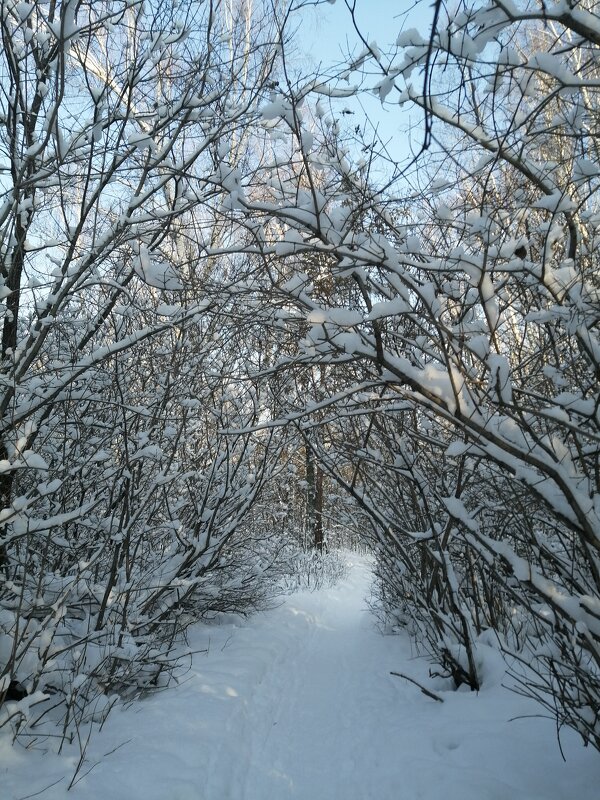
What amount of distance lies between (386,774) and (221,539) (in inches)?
97.3

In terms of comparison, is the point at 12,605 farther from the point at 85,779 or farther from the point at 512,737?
the point at 512,737

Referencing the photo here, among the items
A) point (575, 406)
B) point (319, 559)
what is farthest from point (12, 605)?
point (319, 559)

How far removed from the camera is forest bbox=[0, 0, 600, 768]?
6.79 ft

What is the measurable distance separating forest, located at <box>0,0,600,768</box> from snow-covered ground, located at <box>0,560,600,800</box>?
26 centimetres

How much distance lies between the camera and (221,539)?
495 centimetres

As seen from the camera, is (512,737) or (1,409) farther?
(1,409)

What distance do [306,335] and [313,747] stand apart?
286 cm

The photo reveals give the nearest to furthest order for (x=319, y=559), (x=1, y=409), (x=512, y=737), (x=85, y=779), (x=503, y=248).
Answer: (x=503, y=248) → (x=85, y=779) → (x=512, y=737) → (x=1, y=409) → (x=319, y=559)

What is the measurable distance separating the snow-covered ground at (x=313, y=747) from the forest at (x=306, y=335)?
262 millimetres

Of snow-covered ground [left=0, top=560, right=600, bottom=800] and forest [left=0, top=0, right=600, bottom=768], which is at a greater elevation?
forest [left=0, top=0, right=600, bottom=768]

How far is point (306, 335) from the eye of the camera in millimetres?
2826

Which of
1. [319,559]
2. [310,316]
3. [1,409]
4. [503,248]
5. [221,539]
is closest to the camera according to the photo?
[310,316]

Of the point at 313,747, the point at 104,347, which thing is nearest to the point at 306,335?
the point at 104,347

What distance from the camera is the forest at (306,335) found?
81.5 inches
